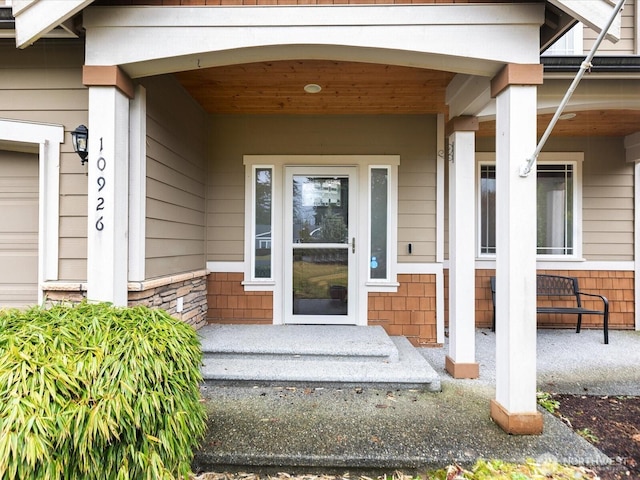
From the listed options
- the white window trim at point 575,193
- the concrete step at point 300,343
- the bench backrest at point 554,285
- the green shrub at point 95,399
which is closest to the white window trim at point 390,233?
the concrete step at point 300,343

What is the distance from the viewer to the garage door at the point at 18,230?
2.94 metres

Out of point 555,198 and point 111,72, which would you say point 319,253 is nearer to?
point 111,72

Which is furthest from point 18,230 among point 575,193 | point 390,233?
point 575,193

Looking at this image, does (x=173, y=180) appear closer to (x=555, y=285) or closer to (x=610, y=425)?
(x=610, y=425)

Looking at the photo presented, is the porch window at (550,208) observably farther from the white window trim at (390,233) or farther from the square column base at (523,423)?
the square column base at (523,423)

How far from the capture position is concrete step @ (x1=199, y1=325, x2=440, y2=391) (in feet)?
9.84

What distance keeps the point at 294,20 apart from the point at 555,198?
460 centimetres

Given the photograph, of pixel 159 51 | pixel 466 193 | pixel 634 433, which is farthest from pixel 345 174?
pixel 634 433

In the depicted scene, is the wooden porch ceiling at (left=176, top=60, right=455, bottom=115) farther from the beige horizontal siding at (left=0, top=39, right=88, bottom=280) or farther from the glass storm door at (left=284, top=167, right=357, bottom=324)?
the beige horizontal siding at (left=0, top=39, right=88, bottom=280)

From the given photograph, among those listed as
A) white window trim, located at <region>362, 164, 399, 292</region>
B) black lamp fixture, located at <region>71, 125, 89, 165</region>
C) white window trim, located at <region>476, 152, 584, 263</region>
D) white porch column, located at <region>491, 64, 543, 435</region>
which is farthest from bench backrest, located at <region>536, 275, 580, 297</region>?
black lamp fixture, located at <region>71, 125, 89, 165</region>

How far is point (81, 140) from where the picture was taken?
2.56 meters

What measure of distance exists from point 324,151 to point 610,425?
3.62 metres

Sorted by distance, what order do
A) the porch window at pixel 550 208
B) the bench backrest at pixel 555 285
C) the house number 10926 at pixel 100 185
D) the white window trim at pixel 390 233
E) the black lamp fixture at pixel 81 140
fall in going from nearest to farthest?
the house number 10926 at pixel 100 185
the black lamp fixture at pixel 81 140
the white window trim at pixel 390 233
the bench backrest at pixel 555 285
the porch window at pixel 550 208

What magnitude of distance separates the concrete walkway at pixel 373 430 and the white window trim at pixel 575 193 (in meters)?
1.99
